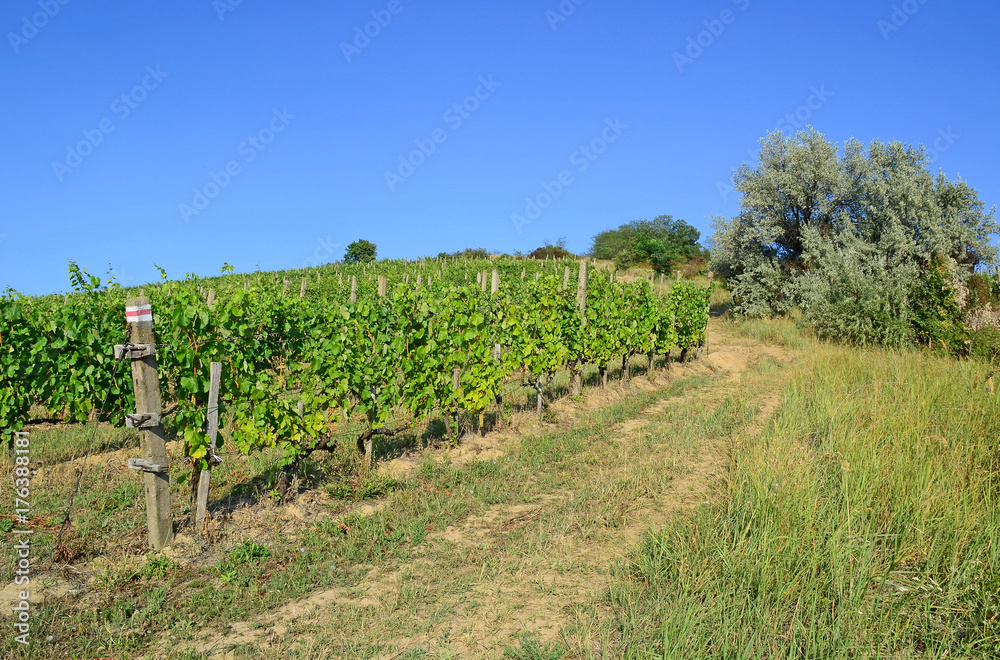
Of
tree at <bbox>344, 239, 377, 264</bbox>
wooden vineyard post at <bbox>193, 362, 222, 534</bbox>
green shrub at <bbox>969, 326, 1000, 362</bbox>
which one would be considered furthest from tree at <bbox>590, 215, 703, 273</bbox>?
wooden vineyard post at <bbox>193, 362, 222, 534</bbox>

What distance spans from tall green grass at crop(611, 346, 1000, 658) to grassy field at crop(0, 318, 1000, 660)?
18mm

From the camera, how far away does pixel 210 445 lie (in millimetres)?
4734

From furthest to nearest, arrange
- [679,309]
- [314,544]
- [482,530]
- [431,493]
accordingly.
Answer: [679,309]
[431,493]
[482,530]
[314,544]

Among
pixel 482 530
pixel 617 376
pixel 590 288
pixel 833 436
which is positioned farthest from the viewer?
pixel 617 376

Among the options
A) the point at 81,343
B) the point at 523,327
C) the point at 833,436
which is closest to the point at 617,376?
the point at 523,327

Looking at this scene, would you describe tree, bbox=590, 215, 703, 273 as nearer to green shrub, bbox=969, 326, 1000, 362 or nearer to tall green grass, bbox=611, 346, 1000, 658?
green shrub, bbox=969, 326, 1000, 362

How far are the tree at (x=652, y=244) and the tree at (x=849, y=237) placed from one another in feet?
40.5

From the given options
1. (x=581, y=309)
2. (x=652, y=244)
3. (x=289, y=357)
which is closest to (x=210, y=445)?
(x=289, y=357)

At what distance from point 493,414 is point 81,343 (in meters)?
5.01

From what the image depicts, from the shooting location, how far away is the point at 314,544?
443cm

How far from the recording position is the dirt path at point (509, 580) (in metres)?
3.22

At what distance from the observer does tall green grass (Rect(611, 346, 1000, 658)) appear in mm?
2980

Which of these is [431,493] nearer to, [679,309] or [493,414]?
[493,414]

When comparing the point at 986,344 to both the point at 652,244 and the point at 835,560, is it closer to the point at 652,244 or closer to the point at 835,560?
the point at 835,560
